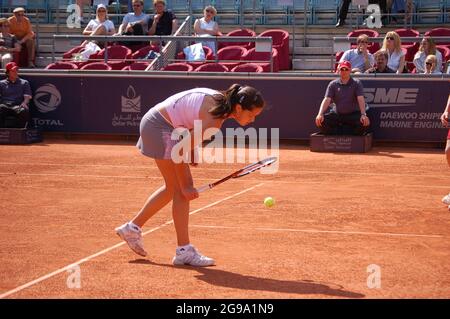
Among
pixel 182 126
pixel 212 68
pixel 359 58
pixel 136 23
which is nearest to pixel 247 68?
pixel 212 68

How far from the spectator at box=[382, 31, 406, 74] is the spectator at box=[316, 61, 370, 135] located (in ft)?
3.48

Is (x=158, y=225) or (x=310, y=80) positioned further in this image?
(x=310, y=80)

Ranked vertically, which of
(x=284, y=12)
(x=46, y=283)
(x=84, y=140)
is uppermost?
(x=284, y=12)

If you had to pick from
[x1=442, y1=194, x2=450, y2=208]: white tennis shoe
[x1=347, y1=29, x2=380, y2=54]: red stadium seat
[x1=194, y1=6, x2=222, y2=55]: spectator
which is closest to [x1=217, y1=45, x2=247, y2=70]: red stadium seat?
[x1=194, y1=6, x2=222, y2=55]: spectator

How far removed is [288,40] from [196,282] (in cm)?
1462

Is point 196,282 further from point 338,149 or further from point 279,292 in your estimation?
point 338,149

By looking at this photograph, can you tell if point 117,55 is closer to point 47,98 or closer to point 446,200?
point 47,98

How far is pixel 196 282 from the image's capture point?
7078mm

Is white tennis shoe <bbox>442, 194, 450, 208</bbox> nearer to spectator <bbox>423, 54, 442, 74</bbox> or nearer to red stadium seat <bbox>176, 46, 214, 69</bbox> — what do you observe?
spectator <bbox>423, 54, 442, 74</bbox>

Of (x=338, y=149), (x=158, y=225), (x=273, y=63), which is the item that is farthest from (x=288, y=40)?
(x=158, y=225)

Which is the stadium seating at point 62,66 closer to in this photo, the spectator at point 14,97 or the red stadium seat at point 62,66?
the red stadium seat at point 62,66

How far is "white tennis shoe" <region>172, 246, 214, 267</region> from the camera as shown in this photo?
7676 millimetres

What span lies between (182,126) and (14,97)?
12.4 m

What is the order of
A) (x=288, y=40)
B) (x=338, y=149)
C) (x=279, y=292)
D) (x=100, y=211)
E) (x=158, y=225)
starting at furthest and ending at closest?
(x=288, y=40) < (x=338, y=149) < (x=100, y=211) < (x=158, y=225) < (x=279, y=292)
